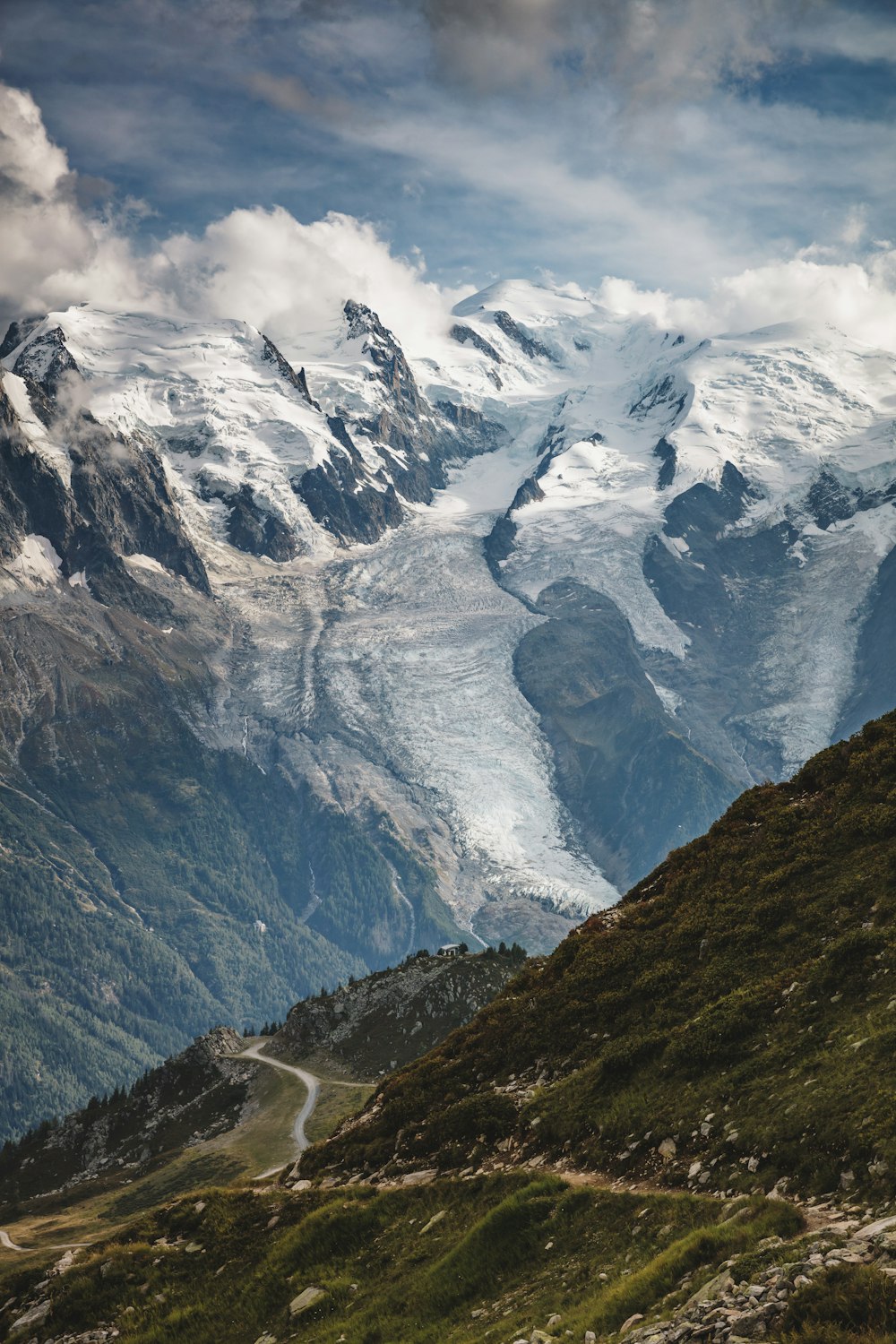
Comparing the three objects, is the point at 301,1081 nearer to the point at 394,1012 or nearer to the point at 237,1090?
the point at 237,1090

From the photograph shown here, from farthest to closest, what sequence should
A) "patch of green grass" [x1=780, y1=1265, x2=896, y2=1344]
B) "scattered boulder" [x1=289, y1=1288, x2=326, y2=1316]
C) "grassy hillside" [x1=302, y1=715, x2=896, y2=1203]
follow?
1. "scattered boulder" [x1=289, y1=1288, x2=326, y2=1316]
2. "grassy hillside" [x1=302, y1=715, x2=896, y2=1203]
3. "patch of green grass" [x1=780, y1=1265, x2=896, y2=1344]

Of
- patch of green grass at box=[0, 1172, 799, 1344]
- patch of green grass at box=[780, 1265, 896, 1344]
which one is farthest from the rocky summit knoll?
patch of green grass at box=[780, 1265, 896, 1344]

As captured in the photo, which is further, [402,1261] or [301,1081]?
[301,1081]

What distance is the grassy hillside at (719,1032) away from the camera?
2570 cm

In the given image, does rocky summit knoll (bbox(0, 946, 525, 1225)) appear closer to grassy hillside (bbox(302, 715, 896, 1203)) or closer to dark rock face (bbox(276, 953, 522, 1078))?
dark rock face (bbox(276, 953, 522, 1078))

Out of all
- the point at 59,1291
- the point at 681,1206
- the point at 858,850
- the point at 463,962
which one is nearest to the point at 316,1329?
the point at 681,1206

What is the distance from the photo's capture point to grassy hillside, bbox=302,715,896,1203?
2570 cm

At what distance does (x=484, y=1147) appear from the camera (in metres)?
34.7

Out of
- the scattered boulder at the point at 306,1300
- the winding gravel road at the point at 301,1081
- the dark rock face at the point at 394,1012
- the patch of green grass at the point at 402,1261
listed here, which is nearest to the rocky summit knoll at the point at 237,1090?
the dark rock face at the point at 394,1012

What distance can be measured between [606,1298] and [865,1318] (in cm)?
627

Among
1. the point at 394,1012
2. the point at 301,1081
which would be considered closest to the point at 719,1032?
the point at 301,1081

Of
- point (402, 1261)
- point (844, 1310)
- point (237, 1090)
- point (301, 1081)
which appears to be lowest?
point (237, 1090)

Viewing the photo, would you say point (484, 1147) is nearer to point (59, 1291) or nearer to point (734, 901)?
point (734, 901)

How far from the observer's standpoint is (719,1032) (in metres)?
31.9
